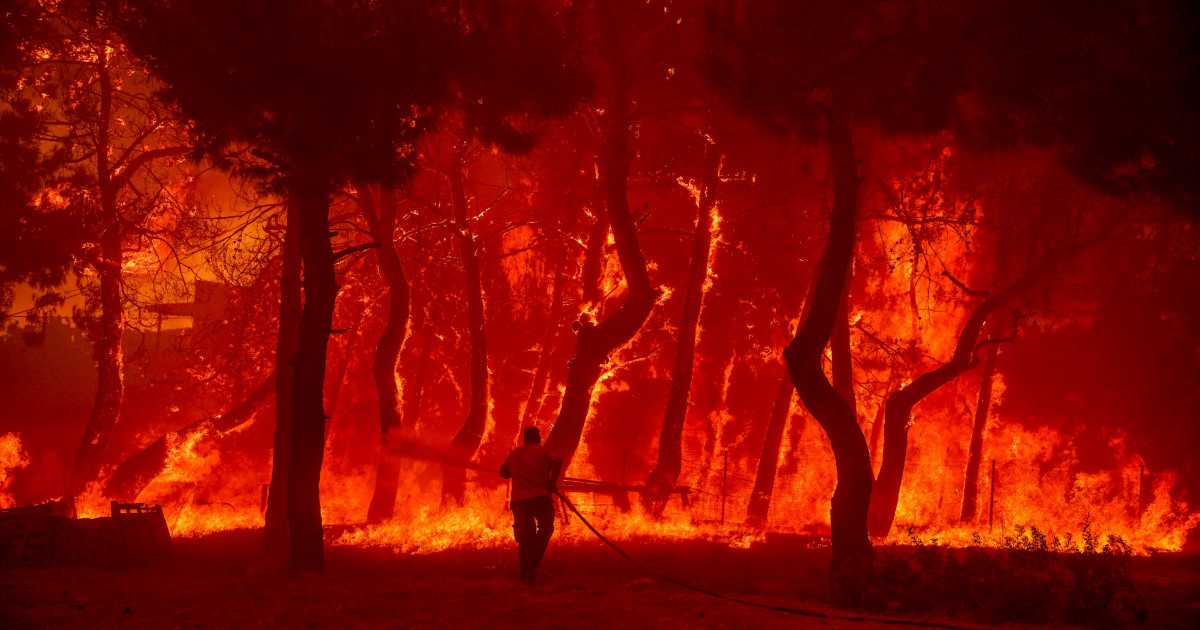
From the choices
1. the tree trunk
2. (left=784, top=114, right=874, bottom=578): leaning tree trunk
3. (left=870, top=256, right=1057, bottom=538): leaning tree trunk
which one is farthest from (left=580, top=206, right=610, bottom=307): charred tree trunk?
the tree trunk

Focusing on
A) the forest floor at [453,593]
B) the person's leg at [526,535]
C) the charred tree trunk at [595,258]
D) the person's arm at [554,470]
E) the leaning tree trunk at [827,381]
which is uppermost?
the charred tree trunk at [595,258]

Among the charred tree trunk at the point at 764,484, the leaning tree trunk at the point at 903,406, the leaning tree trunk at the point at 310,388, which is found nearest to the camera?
the leaning tree trunk at the point at 310,388

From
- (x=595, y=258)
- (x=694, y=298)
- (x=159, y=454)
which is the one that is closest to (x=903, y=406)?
(x=694, y=298)

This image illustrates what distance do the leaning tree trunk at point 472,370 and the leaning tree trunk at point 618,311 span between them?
10.0 ft

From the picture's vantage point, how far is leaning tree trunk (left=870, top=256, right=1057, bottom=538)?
19.6 meters

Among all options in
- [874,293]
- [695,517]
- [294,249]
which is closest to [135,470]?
[294,249]

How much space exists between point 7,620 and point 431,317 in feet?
68.7

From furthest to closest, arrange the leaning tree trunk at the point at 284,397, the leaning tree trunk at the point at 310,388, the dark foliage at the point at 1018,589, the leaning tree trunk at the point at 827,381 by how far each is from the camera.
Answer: the leaning tree trunk at the point at 284,397, the leaning tree trunk at the point at 827,381, the leaning tree trunk at the point at 310,388, the dark foliage at the point at 1018,589

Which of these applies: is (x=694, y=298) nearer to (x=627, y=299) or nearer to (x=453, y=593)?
(x=627, y=299)

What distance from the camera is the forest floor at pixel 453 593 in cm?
885

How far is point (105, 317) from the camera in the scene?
23.4m

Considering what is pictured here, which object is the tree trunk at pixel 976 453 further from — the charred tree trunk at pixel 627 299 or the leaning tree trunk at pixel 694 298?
the charred tree trunk at pixel 627 299

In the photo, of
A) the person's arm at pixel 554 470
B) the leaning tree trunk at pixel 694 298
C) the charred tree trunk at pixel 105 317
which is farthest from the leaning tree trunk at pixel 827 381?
the charred tree trunk at pixel 105 317

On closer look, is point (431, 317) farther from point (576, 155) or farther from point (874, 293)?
point (874, 293)
